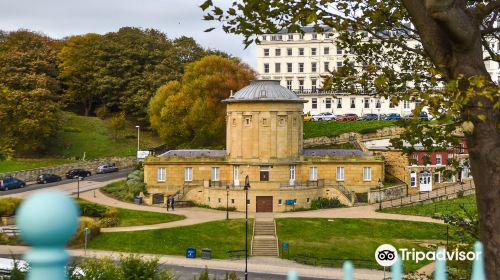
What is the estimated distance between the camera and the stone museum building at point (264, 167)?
47.4 metres

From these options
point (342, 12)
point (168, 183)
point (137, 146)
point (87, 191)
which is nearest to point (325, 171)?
point (168, 183)

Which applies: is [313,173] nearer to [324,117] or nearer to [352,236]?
[352,236]

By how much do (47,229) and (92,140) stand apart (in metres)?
72.4

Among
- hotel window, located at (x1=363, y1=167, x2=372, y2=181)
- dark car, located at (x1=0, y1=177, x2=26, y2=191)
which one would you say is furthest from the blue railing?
dark car, located at (x1=0, y1=177, x2=26, y2=191)

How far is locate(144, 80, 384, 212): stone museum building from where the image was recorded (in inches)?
1866

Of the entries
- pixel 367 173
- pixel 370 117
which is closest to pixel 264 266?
pixel 367 173

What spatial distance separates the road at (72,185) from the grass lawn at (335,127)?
76.5ft

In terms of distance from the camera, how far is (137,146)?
243 ft

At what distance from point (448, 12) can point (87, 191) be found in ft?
163

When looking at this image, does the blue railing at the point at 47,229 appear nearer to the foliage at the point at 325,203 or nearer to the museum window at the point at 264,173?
the museum window at the point at 264,173

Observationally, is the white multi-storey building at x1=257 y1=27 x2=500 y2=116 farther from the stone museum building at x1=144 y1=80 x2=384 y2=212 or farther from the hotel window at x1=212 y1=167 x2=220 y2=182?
the hotel window at x1=212 y1=167 x2=220 y2=182

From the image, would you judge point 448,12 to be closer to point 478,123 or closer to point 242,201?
point 478,123

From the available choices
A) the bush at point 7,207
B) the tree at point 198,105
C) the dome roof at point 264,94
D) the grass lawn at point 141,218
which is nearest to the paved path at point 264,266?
the bush at point 7,207

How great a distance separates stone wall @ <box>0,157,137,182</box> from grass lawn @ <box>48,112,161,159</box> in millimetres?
1621
